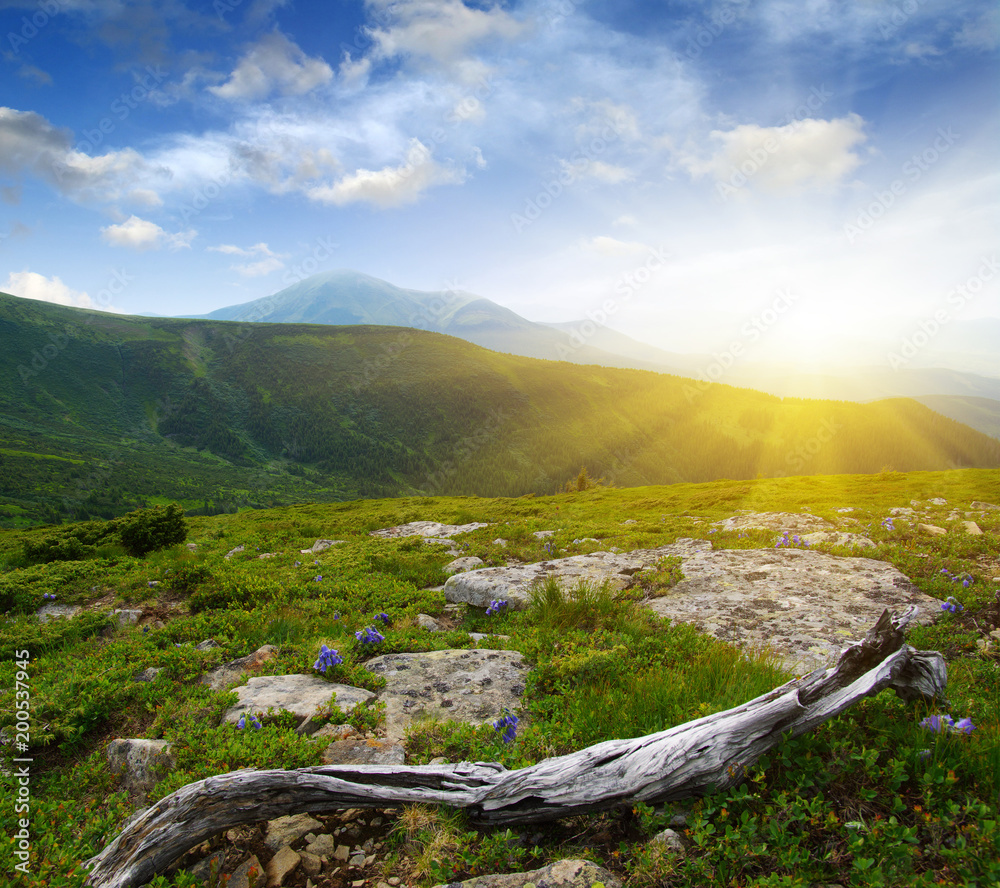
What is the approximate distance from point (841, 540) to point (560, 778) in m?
11.1

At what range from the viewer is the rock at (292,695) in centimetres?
519

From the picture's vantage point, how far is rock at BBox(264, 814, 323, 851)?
3504 mm

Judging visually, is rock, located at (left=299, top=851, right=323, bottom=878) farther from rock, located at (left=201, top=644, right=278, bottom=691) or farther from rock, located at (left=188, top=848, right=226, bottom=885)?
rock, located at (left=201, top=644, right=278, bottom=691)

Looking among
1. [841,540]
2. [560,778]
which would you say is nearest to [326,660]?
[560,778]

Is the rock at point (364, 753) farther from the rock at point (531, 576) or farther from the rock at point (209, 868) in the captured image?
the rock at point (531, 576)

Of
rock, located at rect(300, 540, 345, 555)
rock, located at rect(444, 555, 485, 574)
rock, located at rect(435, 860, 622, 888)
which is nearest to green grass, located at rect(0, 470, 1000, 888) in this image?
rock, located at rect(435, 860, 622, 888)

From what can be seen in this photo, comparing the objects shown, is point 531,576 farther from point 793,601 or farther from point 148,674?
point 148,674

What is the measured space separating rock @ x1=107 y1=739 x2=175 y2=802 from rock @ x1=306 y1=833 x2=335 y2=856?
197 cm

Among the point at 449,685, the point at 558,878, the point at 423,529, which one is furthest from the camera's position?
the point at 423,529

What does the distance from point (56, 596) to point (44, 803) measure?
8.05 meters

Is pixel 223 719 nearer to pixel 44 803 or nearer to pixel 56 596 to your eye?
pixel 44 803

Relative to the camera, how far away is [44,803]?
421 cm

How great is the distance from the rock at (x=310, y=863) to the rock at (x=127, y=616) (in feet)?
24.5

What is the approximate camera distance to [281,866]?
10.8 ft
